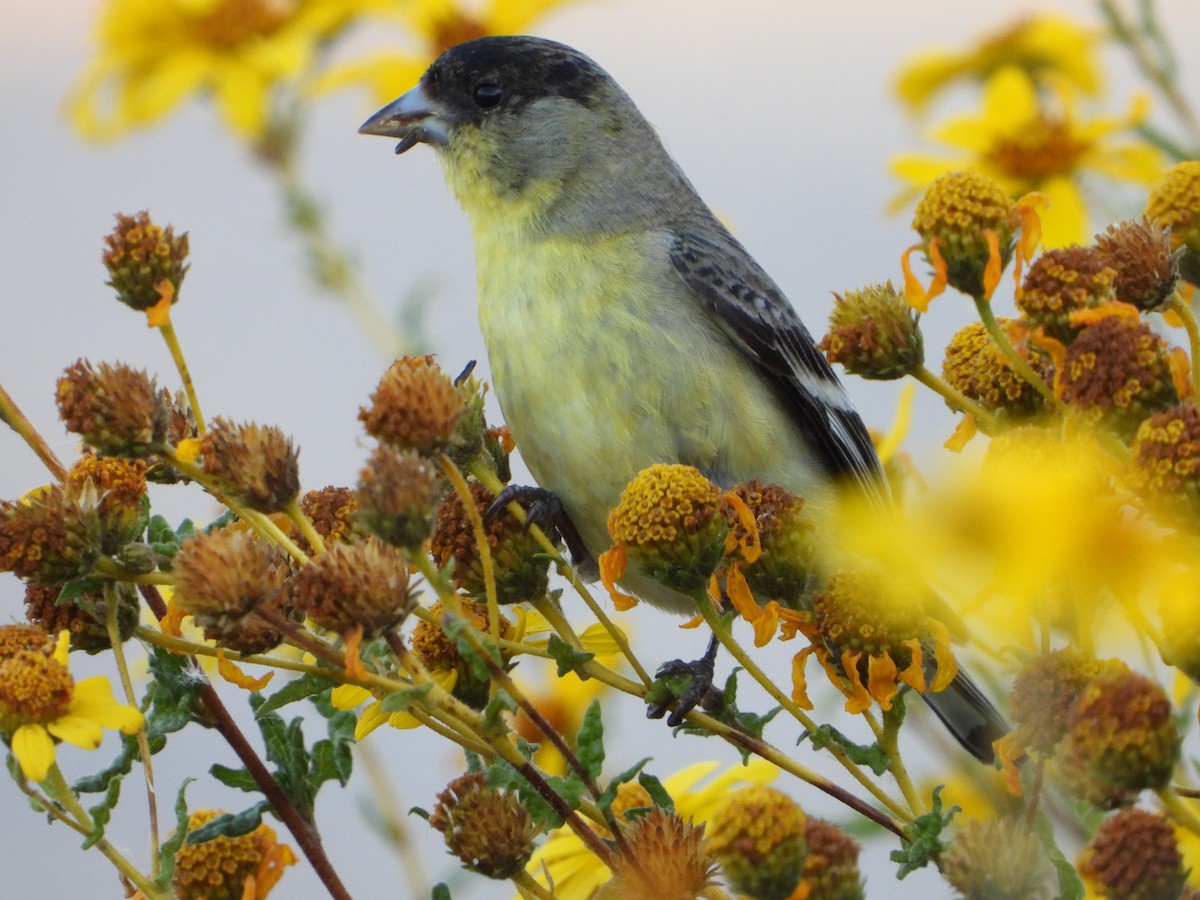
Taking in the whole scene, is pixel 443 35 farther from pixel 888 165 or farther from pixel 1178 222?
pixel 1178 222

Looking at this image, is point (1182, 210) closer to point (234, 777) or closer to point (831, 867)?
point (831, 867)

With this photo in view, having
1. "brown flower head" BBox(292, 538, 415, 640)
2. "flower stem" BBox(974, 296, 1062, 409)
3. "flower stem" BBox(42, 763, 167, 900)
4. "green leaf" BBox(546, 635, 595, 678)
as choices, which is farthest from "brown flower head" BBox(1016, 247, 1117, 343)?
"flower stem" BBox(42, 763, 167, 900)

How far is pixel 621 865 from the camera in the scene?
4.42 feet

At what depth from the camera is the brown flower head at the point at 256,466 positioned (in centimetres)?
159

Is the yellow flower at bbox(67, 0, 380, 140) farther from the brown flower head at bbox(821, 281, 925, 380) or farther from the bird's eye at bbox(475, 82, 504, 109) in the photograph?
the brown flower head at bbox(821, 281, 925, 380)

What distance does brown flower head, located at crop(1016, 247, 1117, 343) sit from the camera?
1583 millimetres

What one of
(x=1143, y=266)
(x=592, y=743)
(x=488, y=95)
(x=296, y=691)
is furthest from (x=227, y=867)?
(x=488, y=95)

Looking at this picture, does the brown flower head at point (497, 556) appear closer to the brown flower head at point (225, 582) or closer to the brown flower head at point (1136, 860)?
the brown flower head at point (225, 582)

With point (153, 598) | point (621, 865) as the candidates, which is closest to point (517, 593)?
point (153, 598)

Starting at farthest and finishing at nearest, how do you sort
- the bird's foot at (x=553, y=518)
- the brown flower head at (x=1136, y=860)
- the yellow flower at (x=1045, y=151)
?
the yellow flower at (x=1045, y=151), the bird's foot at (x=553, y=518), the brown flower head at (x=1136, y=860)

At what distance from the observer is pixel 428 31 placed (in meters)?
4.00

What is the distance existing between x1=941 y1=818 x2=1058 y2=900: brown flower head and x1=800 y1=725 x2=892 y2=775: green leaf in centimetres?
34

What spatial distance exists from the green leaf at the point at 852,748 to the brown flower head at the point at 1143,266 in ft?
1.80

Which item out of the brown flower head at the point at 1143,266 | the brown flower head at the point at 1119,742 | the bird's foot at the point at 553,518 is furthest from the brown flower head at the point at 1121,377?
the bird's foot at the point at 553,518
